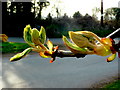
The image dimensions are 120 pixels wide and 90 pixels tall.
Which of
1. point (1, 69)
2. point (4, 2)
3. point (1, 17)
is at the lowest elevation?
point (1, 69)

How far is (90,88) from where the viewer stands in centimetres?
427

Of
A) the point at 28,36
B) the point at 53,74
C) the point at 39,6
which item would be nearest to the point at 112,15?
the point at 39,6

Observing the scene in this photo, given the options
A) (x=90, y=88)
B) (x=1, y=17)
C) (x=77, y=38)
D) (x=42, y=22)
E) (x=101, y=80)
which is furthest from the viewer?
(x=42, y=22)

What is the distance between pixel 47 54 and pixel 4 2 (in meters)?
12.6

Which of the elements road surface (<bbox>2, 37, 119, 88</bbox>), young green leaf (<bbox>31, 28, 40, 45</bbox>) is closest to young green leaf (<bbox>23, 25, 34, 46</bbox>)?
young green leaf (<bbox>31, 28, 40, 45</bbox>)

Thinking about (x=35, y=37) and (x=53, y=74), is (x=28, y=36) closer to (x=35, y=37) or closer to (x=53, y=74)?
(x=35, y=37)

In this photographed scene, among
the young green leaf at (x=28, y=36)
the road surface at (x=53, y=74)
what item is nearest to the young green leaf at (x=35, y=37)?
the young green leaf at (x=28, y=36)

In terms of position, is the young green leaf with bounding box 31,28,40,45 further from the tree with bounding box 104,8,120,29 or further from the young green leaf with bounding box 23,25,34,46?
the tree with bounding box 104,8,120,29

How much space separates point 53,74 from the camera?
17.2 feet

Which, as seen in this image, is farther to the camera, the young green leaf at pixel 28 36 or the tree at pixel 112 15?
the tree at pixel 112 15

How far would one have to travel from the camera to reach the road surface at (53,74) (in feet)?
14.5

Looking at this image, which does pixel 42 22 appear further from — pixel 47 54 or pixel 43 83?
pixel 47 54

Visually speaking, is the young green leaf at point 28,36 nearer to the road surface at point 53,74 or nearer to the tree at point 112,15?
the road surface at point 53,74

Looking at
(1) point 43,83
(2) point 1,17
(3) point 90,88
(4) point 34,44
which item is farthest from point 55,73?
(2) point 1,17
